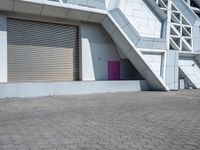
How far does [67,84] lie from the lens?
1755 centimetres

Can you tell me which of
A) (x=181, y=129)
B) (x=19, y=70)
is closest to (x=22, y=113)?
(x=181, y=129)

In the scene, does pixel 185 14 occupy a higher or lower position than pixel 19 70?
higher

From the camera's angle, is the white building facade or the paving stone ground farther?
the white building facade

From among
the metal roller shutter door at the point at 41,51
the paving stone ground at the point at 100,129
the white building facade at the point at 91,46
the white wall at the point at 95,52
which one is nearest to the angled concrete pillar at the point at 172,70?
the white building facade at the point at 91,46

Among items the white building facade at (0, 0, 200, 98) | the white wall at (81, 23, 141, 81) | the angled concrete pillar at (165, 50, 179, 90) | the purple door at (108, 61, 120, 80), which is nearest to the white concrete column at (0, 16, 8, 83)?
the white building facade at (0, 0, 200, 98)

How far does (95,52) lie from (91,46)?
1.76 ft

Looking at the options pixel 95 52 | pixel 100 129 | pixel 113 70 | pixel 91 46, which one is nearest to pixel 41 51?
pixel 91 46

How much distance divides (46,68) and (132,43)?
5897mm

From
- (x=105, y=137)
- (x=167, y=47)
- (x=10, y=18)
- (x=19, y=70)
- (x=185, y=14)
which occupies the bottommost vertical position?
(x=105, y=137)

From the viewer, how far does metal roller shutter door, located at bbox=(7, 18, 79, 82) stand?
60.8 ft

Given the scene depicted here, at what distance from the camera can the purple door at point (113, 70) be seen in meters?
22.5

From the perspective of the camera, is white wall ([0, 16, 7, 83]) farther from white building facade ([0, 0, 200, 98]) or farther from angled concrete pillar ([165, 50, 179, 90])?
angled concrete pillar ([165, 50, 179, 90])

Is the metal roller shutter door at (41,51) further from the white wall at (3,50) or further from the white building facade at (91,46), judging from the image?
the white wall at (3,50)

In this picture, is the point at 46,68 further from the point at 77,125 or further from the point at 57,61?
the point at 77,125
